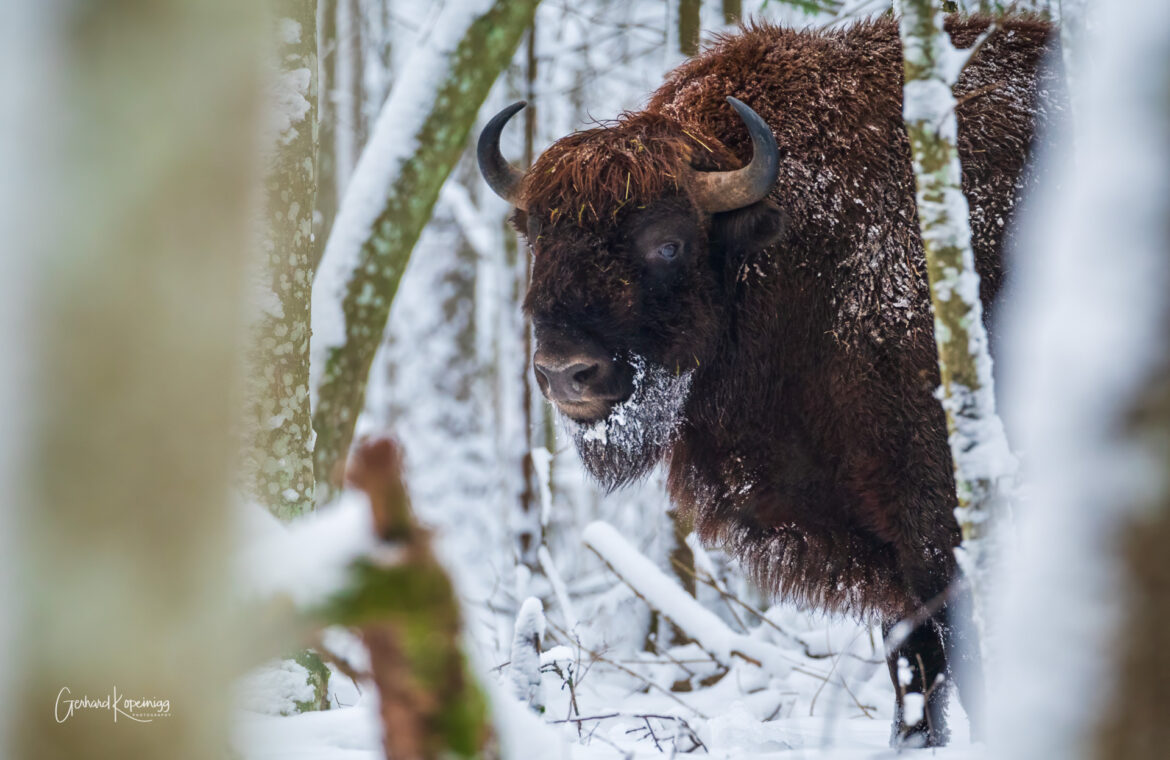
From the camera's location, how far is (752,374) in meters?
4.05

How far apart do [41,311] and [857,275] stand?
3222 millimetres

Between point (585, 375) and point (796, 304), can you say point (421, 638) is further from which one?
point (796, 304)

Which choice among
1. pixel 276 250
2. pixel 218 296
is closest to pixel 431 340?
pixel 276 250

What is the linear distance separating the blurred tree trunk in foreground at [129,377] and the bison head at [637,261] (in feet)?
→ 8.42

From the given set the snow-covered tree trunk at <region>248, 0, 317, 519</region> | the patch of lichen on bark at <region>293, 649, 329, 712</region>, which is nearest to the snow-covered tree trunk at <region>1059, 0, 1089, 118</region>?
the snow-covered tree trunk at <region>248, 0, 317, 519</region>

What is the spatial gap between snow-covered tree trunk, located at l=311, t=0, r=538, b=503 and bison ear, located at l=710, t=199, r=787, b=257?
5.55 feet

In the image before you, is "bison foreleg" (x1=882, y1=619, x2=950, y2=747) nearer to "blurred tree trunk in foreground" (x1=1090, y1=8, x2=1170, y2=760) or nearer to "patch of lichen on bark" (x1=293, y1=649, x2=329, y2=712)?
"patch of lichen on bark" (x1=293, y1=649, x2=329, y2=712)

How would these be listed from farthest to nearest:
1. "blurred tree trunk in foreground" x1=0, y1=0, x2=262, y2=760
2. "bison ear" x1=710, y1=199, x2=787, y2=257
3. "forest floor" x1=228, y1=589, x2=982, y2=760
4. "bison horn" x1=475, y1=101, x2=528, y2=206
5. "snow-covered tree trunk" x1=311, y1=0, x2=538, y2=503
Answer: "snow-covered tree trunk" x1=311, y1=0, x2=538, y2=503 → "bison horn" x1=475, y1=101, x2=528, y2=206 → "bison ear" x1=710, y1=199, x2=787, y2=257 → "forest floor" x1=228, y1=589, x2=982, y2=760 → "blurred tree trunk in foreground" x1=0, y1=0, x2=262, y2=760

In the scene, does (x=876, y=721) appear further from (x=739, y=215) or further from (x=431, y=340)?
(x=431, y=340)

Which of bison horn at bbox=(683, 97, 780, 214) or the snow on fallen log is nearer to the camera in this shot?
bison horn at bbox=(683, 97, 780, 214)

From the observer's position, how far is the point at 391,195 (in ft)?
16.2

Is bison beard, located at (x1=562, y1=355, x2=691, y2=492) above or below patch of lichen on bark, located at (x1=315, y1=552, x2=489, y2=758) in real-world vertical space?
above

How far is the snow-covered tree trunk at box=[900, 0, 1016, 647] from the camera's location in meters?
2.31

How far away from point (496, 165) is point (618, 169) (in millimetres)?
786
